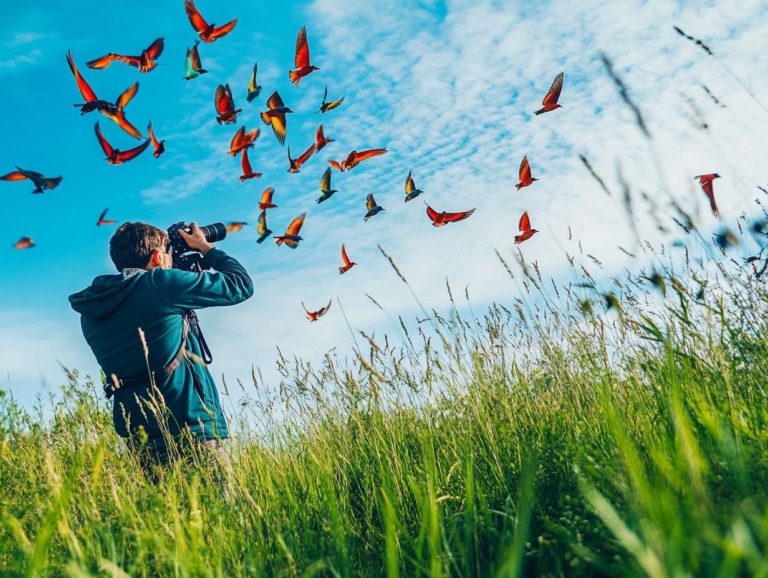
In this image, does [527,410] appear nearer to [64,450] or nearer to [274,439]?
[274,439]

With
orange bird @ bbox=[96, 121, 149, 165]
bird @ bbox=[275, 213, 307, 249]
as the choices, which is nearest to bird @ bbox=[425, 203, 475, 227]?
bird @ bbox=[275, 213, 307, 249]

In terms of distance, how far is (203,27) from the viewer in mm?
4574

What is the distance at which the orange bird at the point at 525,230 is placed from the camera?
11.4 feet

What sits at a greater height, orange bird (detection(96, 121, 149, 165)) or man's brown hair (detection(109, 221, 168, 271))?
orange bird (detection(96, 121, 149, 165))

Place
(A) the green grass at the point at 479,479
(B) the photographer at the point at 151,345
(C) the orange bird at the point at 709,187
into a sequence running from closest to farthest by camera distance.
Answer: (A) the green grass at the point at 479,479, (C) the orange bird at the point at 709,187, (B) the photographer at the point at 151,345

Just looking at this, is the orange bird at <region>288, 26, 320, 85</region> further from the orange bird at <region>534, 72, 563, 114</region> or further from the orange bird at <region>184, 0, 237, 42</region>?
the orange bird at <region>534, 72, 563, 114</region>

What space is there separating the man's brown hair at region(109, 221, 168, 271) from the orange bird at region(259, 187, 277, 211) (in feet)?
5.31

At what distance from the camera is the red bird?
12.8 feet

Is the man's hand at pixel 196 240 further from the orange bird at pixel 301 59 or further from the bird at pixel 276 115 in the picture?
the orange bird at pixel 301 59

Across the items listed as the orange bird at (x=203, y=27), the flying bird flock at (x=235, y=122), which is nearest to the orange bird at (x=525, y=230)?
the flying bird flock at (x=235, y=122)

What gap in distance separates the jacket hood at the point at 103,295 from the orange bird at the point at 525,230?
7.07 ft

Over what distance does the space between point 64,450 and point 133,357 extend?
36.5 inches

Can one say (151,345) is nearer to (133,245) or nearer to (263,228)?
(133,245)

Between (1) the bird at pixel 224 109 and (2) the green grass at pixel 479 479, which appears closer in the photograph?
(2) the green grass at pixel 479 479
